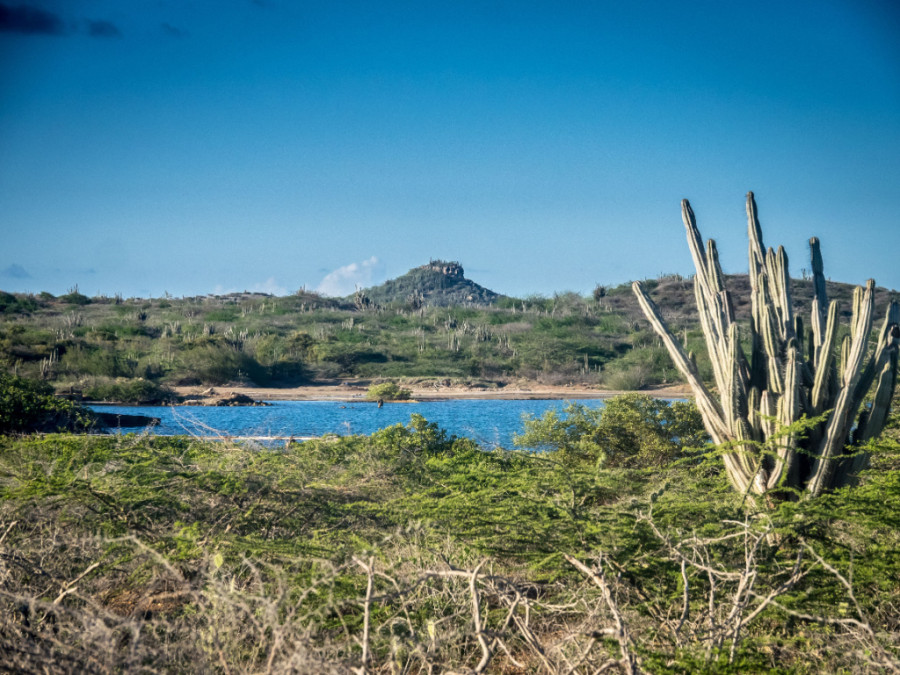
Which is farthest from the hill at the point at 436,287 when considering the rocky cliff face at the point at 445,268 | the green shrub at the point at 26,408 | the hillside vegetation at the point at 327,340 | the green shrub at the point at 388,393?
the green shrub at the point at 26,408

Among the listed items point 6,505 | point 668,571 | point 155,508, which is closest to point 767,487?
point 668,571

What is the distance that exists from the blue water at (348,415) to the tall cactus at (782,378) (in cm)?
853

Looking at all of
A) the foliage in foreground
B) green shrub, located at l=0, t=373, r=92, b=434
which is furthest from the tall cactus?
green shrub, located at l=0, t=373, r=92, b=434

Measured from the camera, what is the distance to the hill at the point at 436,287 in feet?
328

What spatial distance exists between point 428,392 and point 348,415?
504 inches

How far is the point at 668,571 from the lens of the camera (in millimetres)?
3865

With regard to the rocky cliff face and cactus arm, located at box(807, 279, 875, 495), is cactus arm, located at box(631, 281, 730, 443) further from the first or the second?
the rocky cliff face

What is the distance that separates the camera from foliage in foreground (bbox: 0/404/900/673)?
3029 mm

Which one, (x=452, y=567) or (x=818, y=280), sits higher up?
(x=818, y=280)

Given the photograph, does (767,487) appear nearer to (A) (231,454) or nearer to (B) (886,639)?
(B) (886,639)

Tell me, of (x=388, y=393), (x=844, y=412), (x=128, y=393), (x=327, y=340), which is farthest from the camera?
(x=327, y=340)

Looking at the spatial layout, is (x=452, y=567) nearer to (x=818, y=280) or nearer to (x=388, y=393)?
(x=818, y=280)

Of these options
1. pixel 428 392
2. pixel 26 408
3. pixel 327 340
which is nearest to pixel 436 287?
pixel 327 340

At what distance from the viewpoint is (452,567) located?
365 cm
